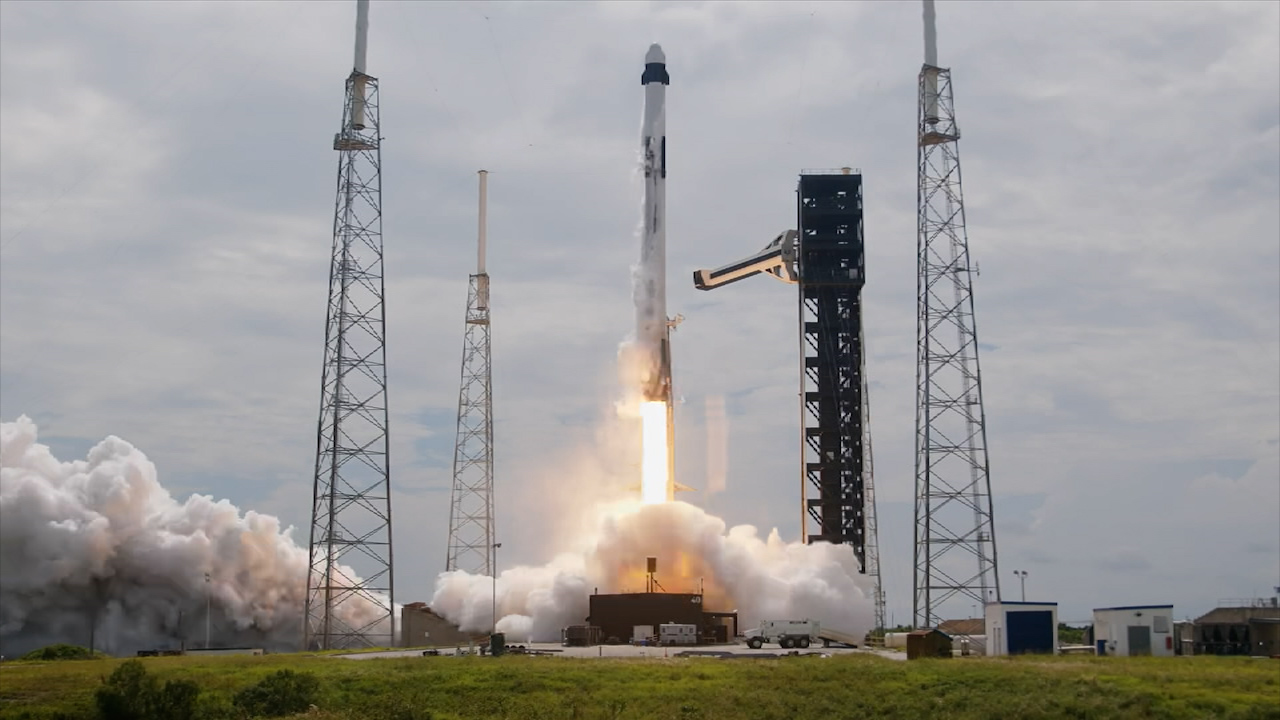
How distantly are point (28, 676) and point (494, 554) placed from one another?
26.3 metres

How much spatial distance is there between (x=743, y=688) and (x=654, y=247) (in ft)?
116

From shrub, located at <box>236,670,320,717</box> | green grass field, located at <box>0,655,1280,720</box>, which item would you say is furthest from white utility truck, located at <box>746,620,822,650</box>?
shrub, located at <box>236,670,320,717</box>

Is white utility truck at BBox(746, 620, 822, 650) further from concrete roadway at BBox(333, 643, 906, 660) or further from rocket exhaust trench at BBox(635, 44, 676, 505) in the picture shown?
rocket exhaust trench at BBox(635, 44, 676, 505)

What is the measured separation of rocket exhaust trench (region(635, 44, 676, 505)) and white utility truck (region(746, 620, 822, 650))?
522 inches

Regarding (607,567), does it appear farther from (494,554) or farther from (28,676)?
(28,676)

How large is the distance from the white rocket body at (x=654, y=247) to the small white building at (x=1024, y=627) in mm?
25897

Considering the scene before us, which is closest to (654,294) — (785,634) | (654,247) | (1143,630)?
(654,247)

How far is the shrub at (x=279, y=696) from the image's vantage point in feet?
178

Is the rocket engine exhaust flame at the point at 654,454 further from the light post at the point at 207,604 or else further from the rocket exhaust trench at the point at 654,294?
the light post at the point at 207,604

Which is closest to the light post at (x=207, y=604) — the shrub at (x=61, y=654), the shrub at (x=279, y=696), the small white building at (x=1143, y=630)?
the shrub at (x=61, y=654)

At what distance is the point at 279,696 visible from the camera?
5488 centimetres

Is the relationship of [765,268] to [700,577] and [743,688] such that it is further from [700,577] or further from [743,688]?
[743,688]

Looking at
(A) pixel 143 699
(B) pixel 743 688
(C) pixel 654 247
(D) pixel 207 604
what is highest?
(C) pixel 654 247

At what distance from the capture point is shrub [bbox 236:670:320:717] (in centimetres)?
5431
